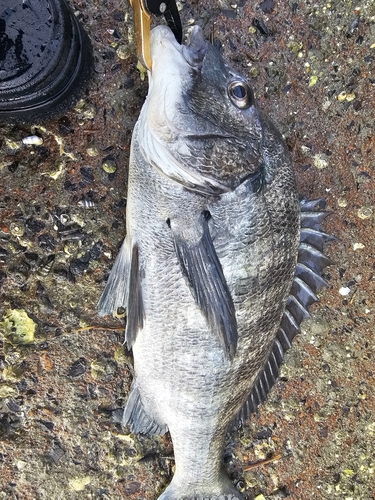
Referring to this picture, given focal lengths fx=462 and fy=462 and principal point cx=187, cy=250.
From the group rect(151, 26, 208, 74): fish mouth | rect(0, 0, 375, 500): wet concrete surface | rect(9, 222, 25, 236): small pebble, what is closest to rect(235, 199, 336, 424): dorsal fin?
rect(0, 0, 375, 500): wet concrete surface

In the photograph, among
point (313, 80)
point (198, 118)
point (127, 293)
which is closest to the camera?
point (198, 118)

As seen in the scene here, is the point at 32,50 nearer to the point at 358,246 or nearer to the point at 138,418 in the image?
the point at 138,418

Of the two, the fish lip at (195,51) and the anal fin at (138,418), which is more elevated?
the fish lip at (195,51)

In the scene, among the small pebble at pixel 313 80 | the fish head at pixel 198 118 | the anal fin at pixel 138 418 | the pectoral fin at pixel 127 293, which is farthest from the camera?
the small pebble at pixel 313 80

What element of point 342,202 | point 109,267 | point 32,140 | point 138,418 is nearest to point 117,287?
point 109,267

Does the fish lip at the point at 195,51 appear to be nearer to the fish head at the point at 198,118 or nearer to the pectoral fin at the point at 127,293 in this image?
the fish head at the point at 198,118

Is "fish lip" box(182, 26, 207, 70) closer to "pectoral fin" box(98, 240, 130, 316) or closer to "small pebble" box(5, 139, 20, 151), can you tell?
"pectoral fin" box(98, 240, 130, 316)

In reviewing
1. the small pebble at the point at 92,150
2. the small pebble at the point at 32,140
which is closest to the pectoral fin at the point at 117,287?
the small pebble at the point at 92,150
